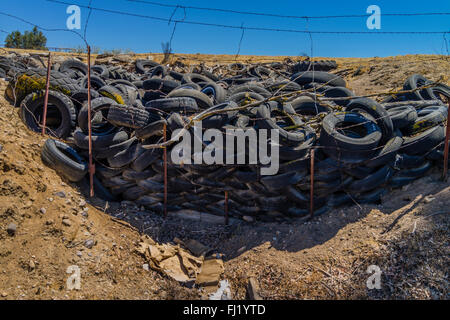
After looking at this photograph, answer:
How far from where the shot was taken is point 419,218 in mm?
3664

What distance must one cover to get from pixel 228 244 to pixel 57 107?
3749mm

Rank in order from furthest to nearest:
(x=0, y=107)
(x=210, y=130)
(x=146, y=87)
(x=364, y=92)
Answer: (x=364, y=92) < (x=146, y=87) < (x=0, y=107) < (x=210, y=130)

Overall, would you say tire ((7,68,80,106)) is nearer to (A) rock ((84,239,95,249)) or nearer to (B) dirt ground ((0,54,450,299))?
(B) dirt ground ((0,54,450,299))

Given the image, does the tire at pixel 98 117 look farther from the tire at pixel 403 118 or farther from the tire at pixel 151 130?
the tire at pixel 403 118

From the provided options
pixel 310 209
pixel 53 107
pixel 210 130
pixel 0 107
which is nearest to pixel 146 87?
pixel 53 107

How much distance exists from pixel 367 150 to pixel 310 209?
1.10 m

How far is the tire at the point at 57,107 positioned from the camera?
5.11 metres

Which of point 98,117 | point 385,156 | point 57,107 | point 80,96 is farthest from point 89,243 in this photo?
point 385,156

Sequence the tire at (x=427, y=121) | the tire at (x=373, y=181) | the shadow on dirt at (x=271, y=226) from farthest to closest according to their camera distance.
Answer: the tire at (x=427, y=121)
the tire at (x=373, y=181)
the shadow on dirt at (x=271, y=226)

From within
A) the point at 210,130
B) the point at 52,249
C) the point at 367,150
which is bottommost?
the point at 52,249

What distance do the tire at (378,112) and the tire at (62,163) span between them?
165 inches

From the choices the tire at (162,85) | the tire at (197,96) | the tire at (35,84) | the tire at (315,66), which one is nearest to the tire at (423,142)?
the tire at (197,96)
